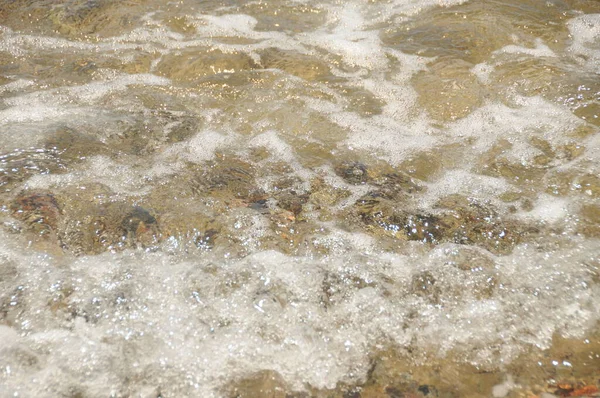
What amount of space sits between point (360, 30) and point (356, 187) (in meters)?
2.76

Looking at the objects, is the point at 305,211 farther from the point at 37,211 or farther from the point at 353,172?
the point at 37,211

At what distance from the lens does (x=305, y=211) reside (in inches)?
114

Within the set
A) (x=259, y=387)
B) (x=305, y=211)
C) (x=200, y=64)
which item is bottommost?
(x=259, y=387)

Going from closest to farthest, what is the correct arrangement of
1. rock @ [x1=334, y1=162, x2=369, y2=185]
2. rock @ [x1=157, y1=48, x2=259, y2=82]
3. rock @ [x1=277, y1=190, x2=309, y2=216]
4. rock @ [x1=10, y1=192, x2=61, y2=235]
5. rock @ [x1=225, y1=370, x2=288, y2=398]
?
1. rock @ [x1=225, y1=370, x2=288, y2=398]
2. rock @ [x1=10, y1=192, x2=61, y2=235]
3. rock @ [x1=277, y1=190, x2=309, y2=216]
4. rock @ [x1=334, y1=162, x2=369, y2=185]
5. rock @ [x1=157, y1=48, x2=259, y2=82]

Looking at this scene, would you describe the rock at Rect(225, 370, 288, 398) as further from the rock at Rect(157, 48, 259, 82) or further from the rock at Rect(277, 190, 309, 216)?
the rock at Rect(157, 48, 259, 82)

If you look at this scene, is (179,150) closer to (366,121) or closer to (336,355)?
(366,121)

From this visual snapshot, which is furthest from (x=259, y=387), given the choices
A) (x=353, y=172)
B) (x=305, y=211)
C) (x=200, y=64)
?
(x=200, y=64)

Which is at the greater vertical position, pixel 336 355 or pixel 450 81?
pixel 450 81

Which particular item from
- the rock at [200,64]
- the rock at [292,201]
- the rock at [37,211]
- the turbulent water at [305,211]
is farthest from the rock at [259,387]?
the rock at [200,64]

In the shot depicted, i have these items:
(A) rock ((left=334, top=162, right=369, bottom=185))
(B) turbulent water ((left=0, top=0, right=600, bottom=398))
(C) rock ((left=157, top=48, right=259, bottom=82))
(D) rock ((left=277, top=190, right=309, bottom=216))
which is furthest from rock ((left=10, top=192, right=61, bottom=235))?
(C) rock ((left=157, top=48, right=259, bottom=82))

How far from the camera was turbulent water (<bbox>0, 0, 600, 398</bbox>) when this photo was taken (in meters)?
2.07

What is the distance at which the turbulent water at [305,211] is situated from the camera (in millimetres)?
2066

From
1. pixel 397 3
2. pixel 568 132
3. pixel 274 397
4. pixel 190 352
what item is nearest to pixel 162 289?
pixel 190 352

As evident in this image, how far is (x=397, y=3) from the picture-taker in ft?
18.7
